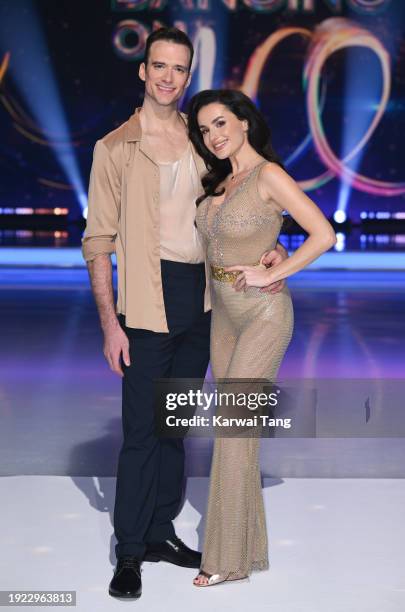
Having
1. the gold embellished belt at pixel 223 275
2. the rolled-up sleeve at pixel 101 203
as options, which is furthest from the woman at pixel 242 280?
the rolled-up sleeve at pixel 101 203

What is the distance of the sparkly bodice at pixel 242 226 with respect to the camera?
8.80 ft

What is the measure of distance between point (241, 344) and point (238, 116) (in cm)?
55

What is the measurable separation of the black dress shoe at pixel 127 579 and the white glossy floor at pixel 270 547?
3 centimetres

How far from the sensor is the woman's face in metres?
2.70

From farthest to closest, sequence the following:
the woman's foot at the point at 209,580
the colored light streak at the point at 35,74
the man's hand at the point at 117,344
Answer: the colored light streak at the point at 35,74, the man's hand at the point at 117,344, the woman's foot at the point at 209,580

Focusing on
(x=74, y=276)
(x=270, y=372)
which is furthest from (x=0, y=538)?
(x=74, y=276)

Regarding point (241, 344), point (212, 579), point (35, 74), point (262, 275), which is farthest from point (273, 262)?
point (35, 74)

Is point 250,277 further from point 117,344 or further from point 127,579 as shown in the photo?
point 127,579

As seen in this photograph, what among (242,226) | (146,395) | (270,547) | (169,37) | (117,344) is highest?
(169,37)

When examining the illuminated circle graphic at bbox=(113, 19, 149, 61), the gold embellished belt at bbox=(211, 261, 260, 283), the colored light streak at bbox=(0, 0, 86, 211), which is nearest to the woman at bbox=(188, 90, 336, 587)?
the gold embellished belt at bbox=(211, 261, 260, 283)

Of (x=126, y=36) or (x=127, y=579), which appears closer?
(x=127, y=579)

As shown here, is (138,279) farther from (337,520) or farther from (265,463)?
(265,463)

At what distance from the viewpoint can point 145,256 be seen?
2.84 meters

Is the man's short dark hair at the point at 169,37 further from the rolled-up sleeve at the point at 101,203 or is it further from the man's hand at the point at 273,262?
the man's hand at the point at 273,262
